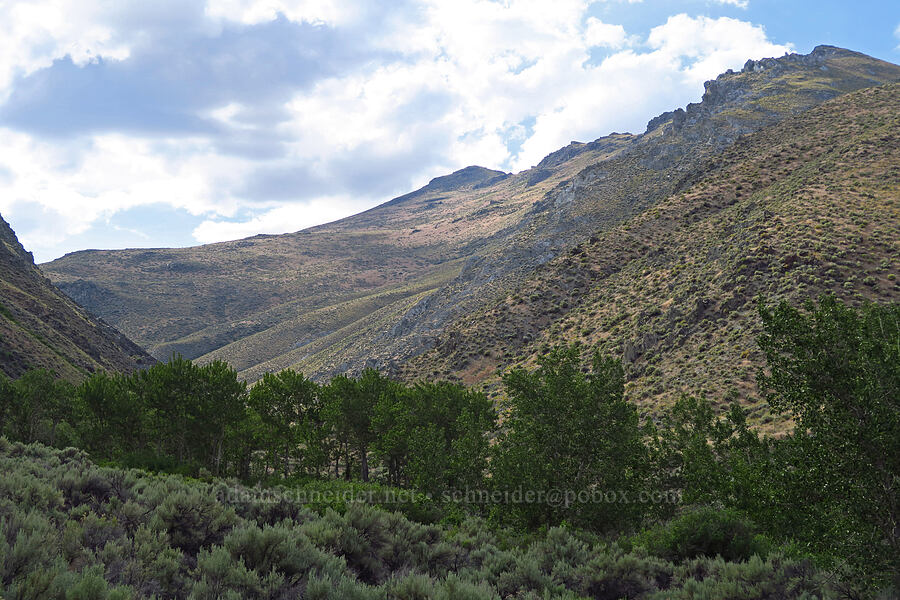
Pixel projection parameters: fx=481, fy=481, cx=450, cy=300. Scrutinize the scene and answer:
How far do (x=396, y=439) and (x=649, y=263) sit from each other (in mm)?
40470

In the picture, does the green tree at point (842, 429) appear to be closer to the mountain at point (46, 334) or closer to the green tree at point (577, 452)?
the green tree at point (577, 452)

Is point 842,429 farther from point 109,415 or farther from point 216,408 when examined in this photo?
point 109,415

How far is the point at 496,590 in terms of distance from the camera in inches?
349

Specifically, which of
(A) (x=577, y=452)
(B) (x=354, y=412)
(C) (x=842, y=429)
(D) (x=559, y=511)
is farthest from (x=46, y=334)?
(C) (x=842, y=429)

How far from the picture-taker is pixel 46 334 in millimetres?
64188

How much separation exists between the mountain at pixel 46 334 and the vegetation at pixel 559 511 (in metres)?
41.5

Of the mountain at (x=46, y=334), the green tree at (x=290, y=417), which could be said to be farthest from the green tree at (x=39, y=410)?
the green tree at (x=290, y=417)

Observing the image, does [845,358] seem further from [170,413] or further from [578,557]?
[170,413]

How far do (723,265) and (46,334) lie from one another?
82768 mm

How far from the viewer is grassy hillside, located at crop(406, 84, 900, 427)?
3772 cm

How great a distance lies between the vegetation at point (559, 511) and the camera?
7508 mm

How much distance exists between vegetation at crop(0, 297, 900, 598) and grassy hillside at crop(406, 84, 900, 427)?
16.7 m

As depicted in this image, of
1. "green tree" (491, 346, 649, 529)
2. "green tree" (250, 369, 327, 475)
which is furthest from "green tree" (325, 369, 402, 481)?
"green tree" (491, 346, 649, 529)

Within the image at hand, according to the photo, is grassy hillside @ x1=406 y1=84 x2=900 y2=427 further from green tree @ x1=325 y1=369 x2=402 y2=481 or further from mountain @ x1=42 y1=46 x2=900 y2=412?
green tree @ x1=325 y1=369 x2=402 y2=481
